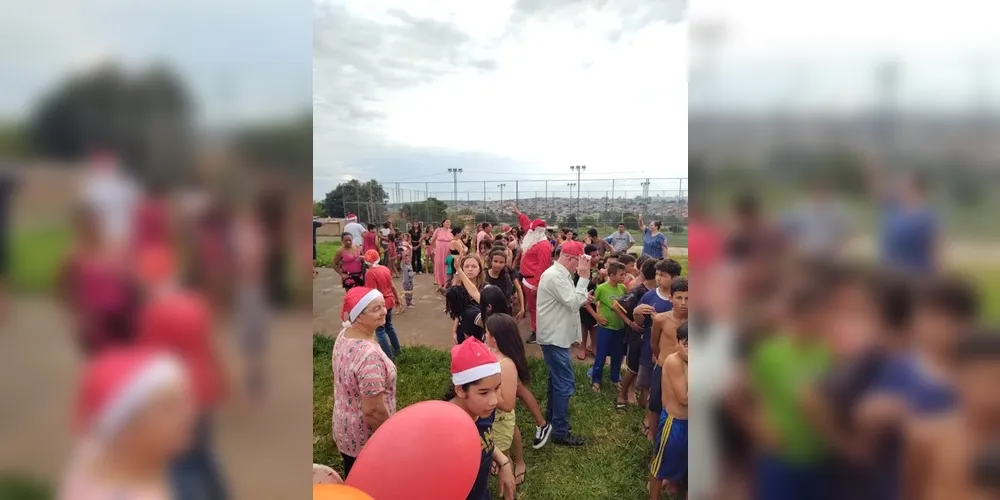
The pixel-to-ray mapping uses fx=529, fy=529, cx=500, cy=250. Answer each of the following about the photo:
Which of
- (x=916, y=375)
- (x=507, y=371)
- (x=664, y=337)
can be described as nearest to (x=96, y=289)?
(x=916, y=375)

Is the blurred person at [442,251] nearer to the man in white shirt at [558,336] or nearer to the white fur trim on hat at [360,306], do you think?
the man in white shirt at [558,336]

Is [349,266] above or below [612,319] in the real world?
above

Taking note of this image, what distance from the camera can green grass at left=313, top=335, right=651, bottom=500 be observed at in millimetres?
3529

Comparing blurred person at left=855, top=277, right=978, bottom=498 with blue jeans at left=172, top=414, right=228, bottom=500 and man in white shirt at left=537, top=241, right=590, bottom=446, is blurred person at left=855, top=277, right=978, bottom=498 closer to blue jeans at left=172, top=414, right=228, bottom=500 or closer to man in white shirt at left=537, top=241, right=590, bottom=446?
blue jeans at left=172, top=414, right=228, bottom=500

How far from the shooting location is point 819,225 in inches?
27.8

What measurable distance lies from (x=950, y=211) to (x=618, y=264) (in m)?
4.12

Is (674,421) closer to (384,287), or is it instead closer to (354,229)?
(384,287)

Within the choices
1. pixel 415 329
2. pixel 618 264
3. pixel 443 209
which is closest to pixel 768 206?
pixel 618 264

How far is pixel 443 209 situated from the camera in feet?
54.6

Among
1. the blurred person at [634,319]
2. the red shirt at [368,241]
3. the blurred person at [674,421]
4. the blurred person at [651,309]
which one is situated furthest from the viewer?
the red shirt at [368,241]

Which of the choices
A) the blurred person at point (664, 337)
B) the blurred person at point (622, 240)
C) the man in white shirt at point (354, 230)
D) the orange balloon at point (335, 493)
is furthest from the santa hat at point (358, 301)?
the blurred person at point (622, 240)

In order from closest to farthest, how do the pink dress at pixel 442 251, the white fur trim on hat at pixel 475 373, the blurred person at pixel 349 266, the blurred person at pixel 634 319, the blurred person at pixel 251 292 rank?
the blurred person at pixel 251 292
the white fur trim on hat at pixel 475 373
the blurred person at pixel 634 319
the blurred person at pixel 349 266
the pink dress at pixel 442 251

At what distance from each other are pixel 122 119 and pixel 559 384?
12.6ft

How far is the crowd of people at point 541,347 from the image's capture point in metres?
2.52
